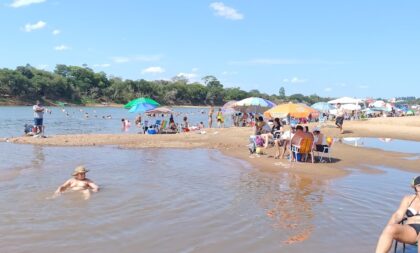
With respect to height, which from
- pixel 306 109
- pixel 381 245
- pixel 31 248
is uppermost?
pixel 306 109

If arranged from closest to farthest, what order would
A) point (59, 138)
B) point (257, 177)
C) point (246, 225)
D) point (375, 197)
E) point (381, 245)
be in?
point (381, 245), point (246, 225), point (375, 197), point (257, 177), point (59, 138)

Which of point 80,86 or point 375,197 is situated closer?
point 375,197

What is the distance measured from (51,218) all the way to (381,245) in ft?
15.9

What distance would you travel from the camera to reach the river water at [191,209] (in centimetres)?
592

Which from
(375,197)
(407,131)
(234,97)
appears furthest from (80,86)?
(375,197)

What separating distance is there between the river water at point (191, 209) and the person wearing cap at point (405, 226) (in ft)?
2.87

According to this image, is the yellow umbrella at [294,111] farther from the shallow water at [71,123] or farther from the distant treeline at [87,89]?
the distant treeline at [87,89]

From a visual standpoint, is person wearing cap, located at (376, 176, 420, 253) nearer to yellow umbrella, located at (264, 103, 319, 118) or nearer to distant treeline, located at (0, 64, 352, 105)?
yellow umbrella, located at (264, 103, 319, 118)

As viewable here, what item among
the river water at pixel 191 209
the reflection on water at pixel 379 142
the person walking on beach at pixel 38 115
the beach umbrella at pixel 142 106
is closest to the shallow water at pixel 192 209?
the river water at pixel 191 209

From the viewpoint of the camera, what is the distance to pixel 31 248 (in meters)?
5.57

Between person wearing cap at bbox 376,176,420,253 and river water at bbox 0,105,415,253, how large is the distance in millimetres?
875

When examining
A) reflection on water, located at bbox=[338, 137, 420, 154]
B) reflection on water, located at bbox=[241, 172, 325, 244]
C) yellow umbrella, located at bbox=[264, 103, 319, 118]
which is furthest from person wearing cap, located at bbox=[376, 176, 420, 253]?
reflection on water, located at bbox=[338, 137, 420, 154]

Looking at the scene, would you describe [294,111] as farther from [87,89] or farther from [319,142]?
[87,89]

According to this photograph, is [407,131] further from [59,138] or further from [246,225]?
[246,225]
